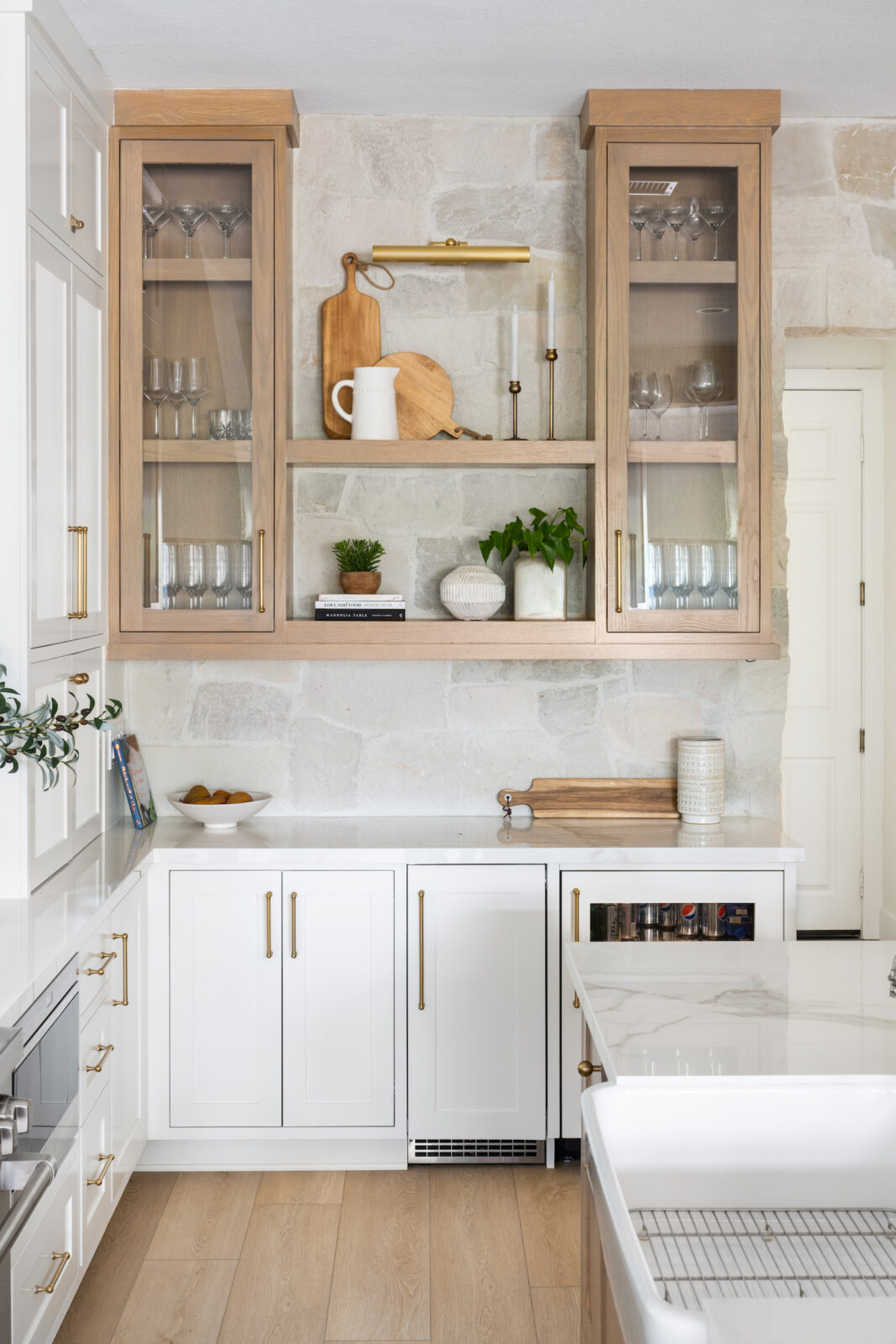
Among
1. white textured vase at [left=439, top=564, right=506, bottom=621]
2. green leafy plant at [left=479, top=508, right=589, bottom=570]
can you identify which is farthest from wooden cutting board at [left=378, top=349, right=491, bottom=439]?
white textured vase at [left=439, top=564, right=506, bottom=621]

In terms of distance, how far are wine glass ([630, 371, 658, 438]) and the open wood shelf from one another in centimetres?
16

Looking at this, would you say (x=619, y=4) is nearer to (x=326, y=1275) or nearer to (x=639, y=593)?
(x=639, y=593)

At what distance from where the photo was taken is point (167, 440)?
292cm

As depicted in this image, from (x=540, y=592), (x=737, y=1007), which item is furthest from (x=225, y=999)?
(x=737, y=1007)

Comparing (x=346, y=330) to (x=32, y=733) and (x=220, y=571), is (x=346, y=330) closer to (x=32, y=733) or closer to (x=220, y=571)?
(x=220, y=571)

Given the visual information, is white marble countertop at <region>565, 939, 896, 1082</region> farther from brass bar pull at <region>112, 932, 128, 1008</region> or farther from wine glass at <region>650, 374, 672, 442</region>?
wine glass at <region>650, 374, 672, 442</region>

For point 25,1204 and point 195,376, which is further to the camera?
point 195,376

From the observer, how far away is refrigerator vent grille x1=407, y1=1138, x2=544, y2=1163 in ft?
9.42

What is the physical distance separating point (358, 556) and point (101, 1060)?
4.71 ft

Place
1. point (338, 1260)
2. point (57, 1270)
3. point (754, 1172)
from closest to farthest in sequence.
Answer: point (754, 1172), point (57, 1270), point (338, 1260)

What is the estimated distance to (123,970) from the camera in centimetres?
253

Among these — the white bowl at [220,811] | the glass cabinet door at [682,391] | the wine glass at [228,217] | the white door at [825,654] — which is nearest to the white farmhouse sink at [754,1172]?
the glass cabinet door at [682,391]

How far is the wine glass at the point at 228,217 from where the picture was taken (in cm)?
291

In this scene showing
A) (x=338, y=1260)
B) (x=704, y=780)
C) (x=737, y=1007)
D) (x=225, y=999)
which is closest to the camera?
(x=737, y=1007)
